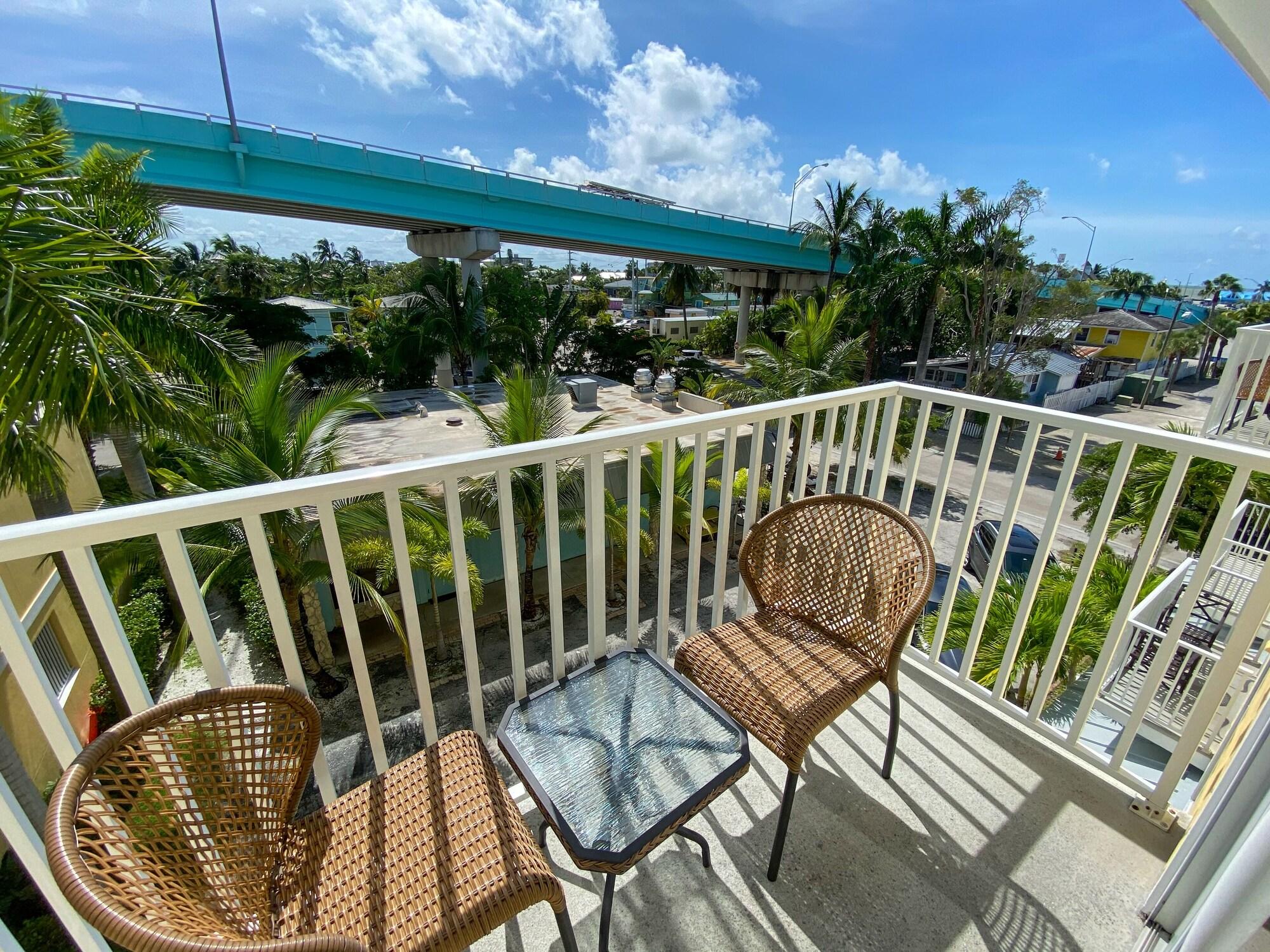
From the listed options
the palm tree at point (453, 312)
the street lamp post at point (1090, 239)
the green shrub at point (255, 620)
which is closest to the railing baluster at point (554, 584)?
the green shrub at point (255, 620)

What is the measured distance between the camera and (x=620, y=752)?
1.38 m

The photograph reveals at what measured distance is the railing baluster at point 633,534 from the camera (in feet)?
5.18

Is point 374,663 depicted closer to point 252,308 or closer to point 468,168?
point 468,168

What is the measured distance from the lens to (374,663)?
8539mm

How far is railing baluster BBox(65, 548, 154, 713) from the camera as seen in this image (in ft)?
3.10

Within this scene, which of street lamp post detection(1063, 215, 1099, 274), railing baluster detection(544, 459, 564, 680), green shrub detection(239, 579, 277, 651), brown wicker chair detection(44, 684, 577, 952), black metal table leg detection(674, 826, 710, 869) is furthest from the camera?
street lamp post detection(1063, 215, 1099, 274)

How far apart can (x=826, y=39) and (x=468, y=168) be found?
9.70 metres

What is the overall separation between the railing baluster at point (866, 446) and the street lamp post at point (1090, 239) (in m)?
17.8

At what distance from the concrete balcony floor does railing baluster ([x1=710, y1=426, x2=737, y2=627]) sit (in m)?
0.55

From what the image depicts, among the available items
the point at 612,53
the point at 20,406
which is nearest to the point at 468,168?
the point at 612,53

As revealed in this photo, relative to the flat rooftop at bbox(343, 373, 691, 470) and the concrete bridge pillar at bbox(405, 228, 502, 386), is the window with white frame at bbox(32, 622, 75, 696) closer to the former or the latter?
the flat rooftop at bbox(343, 373, 691, 470)

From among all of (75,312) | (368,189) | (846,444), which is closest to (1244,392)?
→ (846,444)

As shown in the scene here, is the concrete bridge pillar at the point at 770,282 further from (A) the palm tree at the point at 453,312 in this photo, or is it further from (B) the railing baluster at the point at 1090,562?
(B) the railing baluster at the point at 1090,562

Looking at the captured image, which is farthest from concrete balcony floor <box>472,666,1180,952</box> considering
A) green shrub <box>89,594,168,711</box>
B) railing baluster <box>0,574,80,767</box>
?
green shrub <box>89,594,168,711</box>
